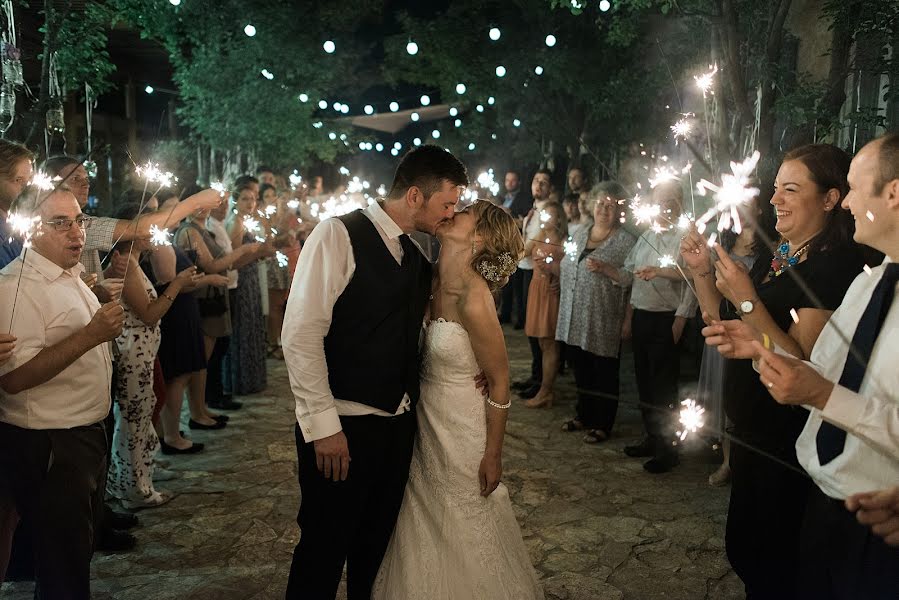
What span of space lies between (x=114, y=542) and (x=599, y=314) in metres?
4.09

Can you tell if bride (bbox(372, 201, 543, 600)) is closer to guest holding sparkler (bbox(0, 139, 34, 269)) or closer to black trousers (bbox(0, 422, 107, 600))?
black trousers (bbox(0, 422, 107, 600))

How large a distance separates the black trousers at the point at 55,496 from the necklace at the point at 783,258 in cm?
298

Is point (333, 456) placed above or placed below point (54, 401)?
below

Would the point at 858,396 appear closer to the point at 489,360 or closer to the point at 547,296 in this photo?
the point at 489,360

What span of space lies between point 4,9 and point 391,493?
587 cm

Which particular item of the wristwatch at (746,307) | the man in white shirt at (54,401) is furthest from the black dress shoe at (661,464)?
the man in white shirt at (54,401)

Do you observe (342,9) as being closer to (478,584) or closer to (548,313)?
(548,313)

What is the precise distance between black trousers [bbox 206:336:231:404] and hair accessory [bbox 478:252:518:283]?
4.40m

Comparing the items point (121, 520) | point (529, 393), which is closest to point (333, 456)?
point (121, 520)

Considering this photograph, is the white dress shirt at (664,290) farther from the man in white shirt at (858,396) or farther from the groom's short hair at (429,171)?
the man in white shirt at (858,396)

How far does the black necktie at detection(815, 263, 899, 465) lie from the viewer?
1960 millimetres

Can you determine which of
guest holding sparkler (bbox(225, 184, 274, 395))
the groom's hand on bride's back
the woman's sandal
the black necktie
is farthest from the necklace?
guest holding sparkler (bbox(225, 184, 274, 395))

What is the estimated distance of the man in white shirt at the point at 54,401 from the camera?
8.95 ft

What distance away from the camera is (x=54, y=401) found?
2.86 meters
